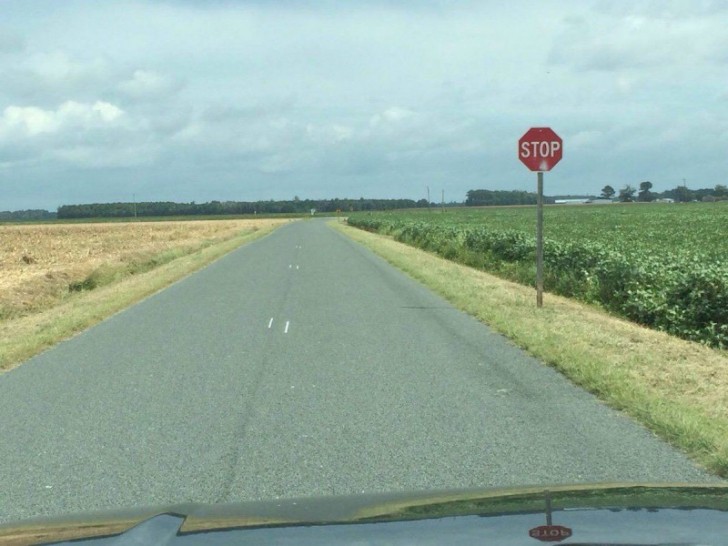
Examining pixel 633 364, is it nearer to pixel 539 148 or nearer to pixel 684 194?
pixel 539 148

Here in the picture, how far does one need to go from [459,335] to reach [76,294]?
13.8m

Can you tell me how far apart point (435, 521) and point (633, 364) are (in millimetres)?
7500

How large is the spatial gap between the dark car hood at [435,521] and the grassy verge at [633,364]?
114 inches

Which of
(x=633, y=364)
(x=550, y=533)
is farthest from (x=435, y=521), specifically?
(x=633, y=364)

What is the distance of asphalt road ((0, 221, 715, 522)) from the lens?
606 centimetres

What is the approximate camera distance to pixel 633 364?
10367 millimetres

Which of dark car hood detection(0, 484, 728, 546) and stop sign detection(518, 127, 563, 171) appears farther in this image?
stop sign detection(518, 127, 563, 171)

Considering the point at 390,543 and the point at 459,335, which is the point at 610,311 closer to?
the point at 459,335

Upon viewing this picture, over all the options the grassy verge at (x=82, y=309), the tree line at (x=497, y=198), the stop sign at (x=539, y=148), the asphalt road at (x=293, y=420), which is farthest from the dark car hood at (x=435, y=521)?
the tree line at (x=497, y=198)

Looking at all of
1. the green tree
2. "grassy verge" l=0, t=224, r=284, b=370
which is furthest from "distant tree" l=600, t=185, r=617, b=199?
"grassy verge" l=0, t=224, r=284, b=370

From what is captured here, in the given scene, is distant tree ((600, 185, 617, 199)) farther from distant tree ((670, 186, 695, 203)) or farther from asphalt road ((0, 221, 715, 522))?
asphalt road ((0, 221, 715, 522))

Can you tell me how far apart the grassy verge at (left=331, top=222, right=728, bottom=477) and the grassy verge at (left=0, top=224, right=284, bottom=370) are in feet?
22.6

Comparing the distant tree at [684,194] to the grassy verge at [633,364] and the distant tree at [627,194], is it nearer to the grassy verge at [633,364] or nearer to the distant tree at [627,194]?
the distant tree at [627,194]

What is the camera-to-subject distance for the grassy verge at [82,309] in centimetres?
1301
